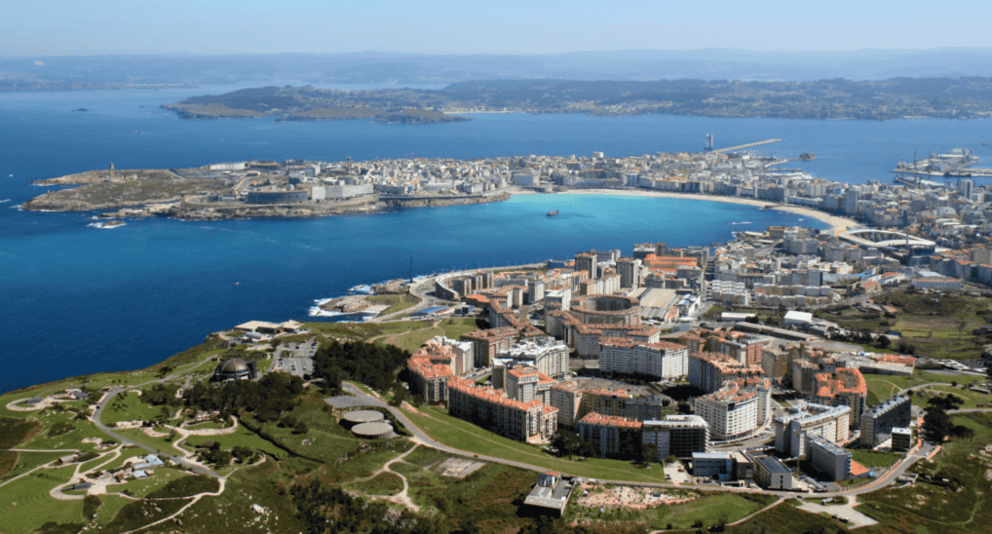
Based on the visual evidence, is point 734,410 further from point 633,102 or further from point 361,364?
point 633,102

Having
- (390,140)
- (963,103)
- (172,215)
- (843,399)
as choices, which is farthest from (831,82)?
(843,399)

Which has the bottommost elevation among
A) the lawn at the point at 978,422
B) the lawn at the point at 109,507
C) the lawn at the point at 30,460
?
the lawn at the point at 978,422

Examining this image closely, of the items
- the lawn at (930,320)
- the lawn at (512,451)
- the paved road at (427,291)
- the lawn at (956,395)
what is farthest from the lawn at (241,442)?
the lawn at (930,320)

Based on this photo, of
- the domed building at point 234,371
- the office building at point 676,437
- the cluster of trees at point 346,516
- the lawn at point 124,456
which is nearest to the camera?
the cluster of trees at point 346,516

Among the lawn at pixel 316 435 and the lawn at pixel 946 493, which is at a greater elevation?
the lawn at pixel 316 435

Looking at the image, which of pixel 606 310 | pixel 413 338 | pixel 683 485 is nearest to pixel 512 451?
pixel 683 485

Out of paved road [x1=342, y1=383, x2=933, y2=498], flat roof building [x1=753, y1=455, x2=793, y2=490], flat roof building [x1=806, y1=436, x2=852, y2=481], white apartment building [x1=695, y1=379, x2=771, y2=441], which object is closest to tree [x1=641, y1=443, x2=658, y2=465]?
paved road [x1=342, y1=383, x2=933, y2=498]

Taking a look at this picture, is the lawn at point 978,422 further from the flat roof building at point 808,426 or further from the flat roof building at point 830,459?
the flat roof building at point 830,459
